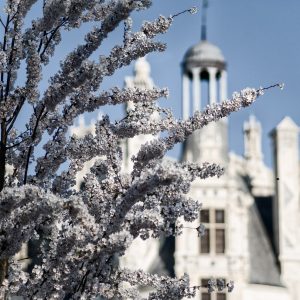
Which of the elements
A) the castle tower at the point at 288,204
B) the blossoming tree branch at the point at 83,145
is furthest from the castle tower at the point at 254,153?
the blossoming tree branch at the point at 83,145

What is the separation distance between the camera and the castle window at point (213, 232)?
26.3 meters

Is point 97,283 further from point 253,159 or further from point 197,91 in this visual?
point 253,159

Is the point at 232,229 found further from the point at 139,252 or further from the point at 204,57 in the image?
the point at 204,57

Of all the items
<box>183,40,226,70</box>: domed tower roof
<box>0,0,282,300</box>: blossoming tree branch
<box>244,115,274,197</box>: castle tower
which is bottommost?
<box>0,0,282,300</box>: blossoming tree branch

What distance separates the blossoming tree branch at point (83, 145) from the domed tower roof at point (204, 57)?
63.5 feet

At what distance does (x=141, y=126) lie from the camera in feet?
29.1

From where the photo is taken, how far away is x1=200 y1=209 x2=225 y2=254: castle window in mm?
26297

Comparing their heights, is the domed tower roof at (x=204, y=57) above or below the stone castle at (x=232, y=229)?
above

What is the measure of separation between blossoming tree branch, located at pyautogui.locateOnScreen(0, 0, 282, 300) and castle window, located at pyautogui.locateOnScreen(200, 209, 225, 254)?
56.6 ft

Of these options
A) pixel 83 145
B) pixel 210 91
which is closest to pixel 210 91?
pixel 210 91

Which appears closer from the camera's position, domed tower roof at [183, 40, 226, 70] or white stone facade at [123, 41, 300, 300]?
white stone facade at [123, 41, 300, 300]

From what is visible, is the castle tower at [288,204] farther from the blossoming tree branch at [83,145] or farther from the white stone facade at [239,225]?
the blossoming tree branch at [83,145]

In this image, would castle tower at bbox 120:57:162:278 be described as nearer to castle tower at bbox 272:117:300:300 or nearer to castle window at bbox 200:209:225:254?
castle window at bbox 200:209:225:254

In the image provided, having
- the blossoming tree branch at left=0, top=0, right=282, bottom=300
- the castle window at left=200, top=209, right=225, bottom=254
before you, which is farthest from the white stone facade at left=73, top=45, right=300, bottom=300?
the blossoming tree branch at left=0, top=0, right=282, bottom=300
